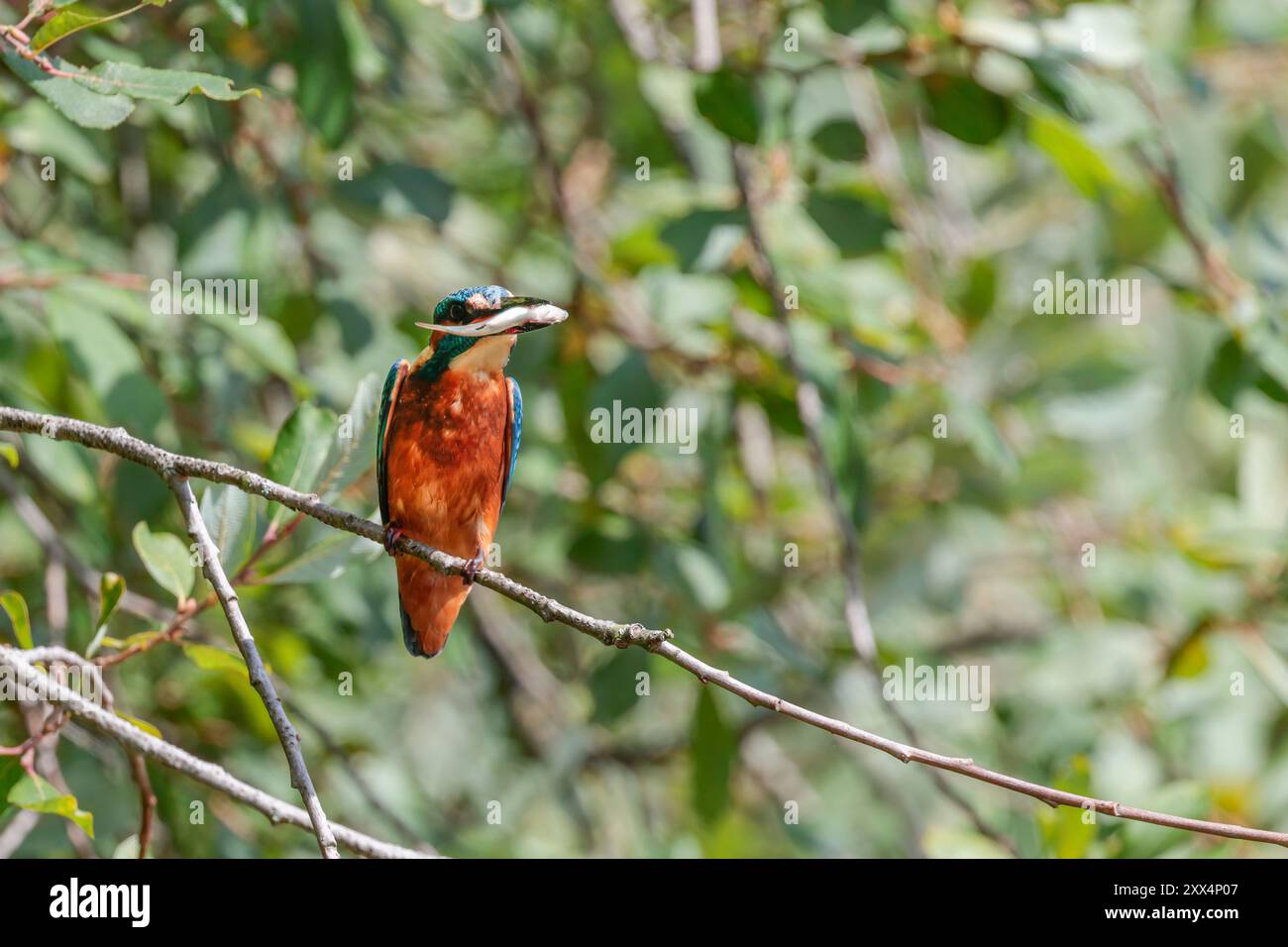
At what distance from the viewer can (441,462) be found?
97.1 inches

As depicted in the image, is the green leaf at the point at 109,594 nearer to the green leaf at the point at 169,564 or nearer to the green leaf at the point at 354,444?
the green leaf at the point at 169,564

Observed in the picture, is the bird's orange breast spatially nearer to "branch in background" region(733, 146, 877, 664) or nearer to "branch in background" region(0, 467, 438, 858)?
"branch in background" region(0, 467, 438, 858)

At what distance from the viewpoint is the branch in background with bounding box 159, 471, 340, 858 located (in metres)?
1.89

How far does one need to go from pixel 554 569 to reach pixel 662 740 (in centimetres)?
121

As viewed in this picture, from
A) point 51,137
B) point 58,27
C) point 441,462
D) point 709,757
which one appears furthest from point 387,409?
point 709,757

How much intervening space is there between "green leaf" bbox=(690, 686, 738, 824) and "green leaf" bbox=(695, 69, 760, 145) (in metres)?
1.60

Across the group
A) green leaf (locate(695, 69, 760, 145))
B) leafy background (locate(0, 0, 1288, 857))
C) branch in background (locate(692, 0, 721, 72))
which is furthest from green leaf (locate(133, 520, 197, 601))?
branch in background (locate(692, 0, 721, 72))

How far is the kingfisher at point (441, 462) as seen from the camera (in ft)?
7.80

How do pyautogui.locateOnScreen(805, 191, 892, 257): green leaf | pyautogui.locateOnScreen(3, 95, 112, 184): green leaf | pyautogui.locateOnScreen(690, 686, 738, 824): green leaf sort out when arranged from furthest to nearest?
pyautogui.locateOnScreen(690, 686, 738, 824): green leaf, pyautogui.locateOnScreen(805, 191, 892, 257): green leaf, pyautogui.locateOnScreen(3, 95, 112, 184): green leaf

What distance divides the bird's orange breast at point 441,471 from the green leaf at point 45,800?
2.04 ft

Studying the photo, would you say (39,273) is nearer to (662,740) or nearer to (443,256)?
(443,256)

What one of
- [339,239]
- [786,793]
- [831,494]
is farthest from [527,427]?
[786,793]

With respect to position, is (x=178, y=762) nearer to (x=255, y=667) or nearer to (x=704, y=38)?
(x=255, y=667)

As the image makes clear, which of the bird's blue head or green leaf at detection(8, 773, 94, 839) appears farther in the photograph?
green leaf at detection(8, 773, 94, 839)
